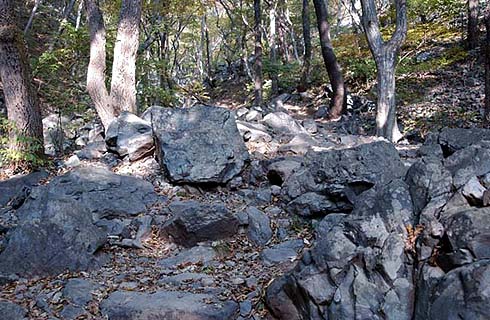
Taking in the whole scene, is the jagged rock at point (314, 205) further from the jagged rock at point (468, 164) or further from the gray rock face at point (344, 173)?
the jagged rock at point (468, 164)

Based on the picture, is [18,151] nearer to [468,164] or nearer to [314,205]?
[314,205]

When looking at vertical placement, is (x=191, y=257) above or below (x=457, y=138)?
below

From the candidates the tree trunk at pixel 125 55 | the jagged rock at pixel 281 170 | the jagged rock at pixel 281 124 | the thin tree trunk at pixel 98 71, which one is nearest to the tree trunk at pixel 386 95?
the jagged rock at pixel 281 124

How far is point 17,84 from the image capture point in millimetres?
7285

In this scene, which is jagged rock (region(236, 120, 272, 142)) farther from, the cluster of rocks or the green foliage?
the cluster of rocks

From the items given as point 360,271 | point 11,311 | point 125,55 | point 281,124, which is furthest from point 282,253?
point 125,55

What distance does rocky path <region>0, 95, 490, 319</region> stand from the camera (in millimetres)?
3012

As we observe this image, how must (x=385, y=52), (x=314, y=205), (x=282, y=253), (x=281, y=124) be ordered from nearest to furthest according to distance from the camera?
(x=282, y=253) → (x=314, y=205) → (x=385, y=52) → (x=281, y=124)

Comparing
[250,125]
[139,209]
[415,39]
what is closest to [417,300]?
[139,209]

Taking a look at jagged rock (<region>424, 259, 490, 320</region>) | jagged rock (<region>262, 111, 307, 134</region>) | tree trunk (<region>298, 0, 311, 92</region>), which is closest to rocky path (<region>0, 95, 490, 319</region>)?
jagged rock (<region>424, 259, 490, 320</region>)

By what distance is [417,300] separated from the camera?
9.35 feet

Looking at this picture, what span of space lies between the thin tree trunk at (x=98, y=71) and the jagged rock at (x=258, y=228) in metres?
4.59

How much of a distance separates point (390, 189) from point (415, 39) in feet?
50.0

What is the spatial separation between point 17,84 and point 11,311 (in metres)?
4.80
